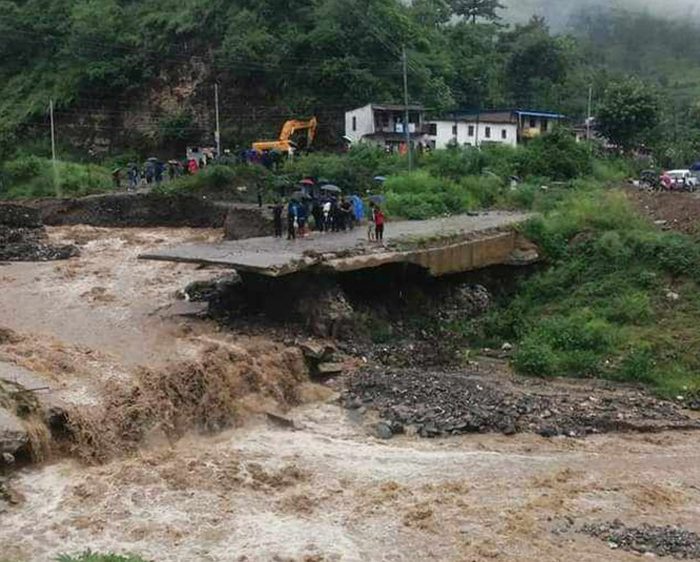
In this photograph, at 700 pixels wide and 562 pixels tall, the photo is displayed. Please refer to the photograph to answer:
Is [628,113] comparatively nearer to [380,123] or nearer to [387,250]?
[380,123]

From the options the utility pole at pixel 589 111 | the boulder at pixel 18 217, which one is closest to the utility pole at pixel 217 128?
the boulder at pixel 18 217

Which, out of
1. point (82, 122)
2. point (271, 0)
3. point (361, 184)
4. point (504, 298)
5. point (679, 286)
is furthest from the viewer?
point (82, 122)

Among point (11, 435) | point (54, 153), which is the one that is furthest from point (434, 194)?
point (54, 153)

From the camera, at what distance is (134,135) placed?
54500 millimetres


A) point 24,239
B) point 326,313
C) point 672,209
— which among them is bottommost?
point 326,313

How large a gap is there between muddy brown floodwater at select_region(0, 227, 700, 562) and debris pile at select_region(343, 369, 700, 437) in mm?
399

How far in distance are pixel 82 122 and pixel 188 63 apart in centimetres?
796

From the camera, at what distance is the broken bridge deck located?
21156mm

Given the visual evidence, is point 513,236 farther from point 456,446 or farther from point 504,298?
point 456,446

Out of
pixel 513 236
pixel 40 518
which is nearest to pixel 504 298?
pixel 513 236

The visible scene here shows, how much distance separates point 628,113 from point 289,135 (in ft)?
66.8

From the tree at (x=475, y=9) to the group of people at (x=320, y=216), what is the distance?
2034 inches

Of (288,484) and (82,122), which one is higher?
(82,122)

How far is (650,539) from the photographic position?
12.7 meters
